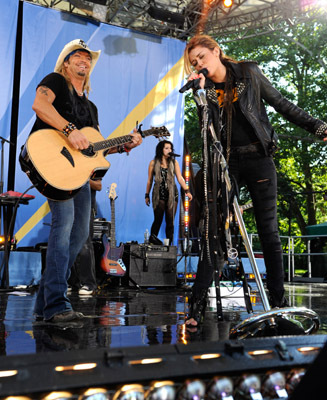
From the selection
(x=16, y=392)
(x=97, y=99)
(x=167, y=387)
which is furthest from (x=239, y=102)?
(x=97, y=99)

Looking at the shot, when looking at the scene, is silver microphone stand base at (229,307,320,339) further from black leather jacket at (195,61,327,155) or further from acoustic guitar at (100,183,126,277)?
acoustic guitar at (100,183,126,277)

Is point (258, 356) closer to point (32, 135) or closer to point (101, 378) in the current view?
point (101, 378)

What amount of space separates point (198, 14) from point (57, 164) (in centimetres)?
872

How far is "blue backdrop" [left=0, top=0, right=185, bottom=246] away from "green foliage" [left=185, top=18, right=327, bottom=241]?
290 inches

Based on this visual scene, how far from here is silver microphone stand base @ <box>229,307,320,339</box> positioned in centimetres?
190

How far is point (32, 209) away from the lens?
25.2ft

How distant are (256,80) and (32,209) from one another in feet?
19.2

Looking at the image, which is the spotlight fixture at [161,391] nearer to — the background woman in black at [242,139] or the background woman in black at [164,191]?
the background woman in black at [242,139]

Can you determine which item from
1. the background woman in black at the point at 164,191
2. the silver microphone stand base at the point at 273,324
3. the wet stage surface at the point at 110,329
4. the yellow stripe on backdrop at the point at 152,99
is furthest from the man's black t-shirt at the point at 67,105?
the yellow stripe on backdrop at the point at 152,99

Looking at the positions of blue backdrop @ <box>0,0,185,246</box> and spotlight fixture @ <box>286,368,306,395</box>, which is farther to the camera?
blue backdrop @ <box>0,0,185,246</box>

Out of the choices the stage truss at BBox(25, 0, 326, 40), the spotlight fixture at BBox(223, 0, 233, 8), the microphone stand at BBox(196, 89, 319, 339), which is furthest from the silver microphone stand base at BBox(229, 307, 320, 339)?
the spotlight fixture at BBox(223, 0, 233, 8)

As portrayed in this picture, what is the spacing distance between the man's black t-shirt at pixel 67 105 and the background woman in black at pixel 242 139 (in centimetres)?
80

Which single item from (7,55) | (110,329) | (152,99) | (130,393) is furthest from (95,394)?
(152,99)

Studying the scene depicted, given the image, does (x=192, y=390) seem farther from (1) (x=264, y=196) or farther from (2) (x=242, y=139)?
(2) (x=242, y=139)
